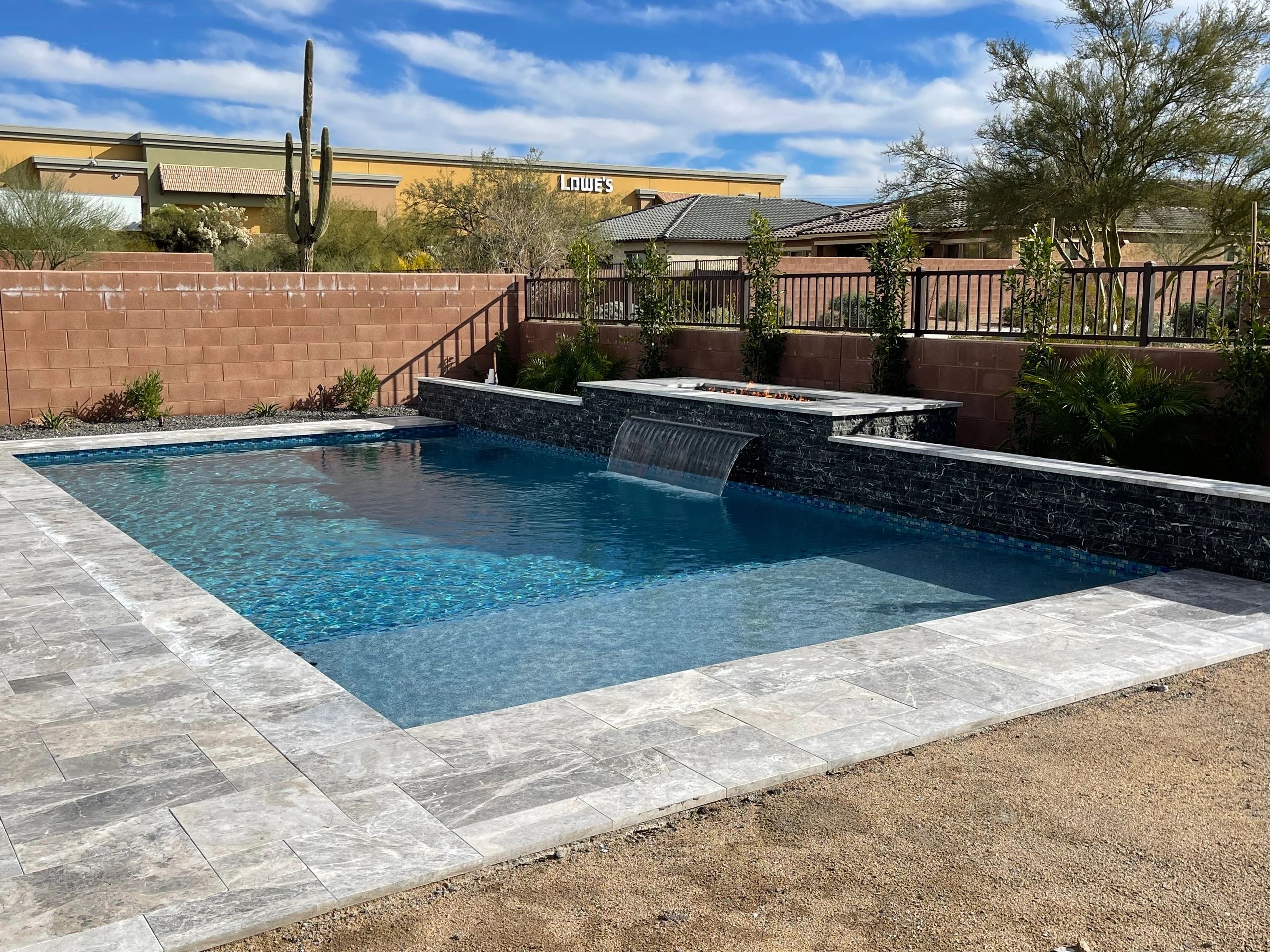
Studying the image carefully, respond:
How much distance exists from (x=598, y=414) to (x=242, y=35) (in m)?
27.0

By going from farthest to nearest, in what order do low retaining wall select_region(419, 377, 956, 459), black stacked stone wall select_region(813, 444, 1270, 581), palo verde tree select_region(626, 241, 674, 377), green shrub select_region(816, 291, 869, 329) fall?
palo verde tree select_region(626, 241, 674, 377) → green shrub select_region(816, 291, 869, 329) → low retaining wall select_region(419, 377, 956, 459) → black stacked stone wall select_region(813, 444, 1270, 581)

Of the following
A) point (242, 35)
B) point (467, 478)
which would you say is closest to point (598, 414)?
point (467, 478)

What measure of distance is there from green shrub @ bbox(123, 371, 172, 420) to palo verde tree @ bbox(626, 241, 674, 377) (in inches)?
280

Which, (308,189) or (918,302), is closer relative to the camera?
(918,302)

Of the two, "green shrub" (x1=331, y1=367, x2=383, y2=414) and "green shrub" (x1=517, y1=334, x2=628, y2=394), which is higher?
"green shrub" (x1=517, y1=334, x2=628, y2=394)

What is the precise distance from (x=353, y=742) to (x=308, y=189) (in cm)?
1880

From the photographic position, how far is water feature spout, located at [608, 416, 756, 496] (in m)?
12.4

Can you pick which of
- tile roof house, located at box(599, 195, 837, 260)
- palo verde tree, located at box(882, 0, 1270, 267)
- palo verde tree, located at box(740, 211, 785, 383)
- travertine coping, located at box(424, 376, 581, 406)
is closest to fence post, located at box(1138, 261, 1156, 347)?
palo verde tree, located at box(740, 211, 785, 383)

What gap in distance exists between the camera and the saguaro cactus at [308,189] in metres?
21.0

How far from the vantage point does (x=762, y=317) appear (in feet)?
49.3

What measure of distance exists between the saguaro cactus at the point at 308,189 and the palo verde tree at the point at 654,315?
717 centimetres

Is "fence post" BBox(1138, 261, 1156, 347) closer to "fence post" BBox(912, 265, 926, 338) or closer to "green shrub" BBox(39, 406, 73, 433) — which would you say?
"fence post" BBox(912, 265, 926, 338)

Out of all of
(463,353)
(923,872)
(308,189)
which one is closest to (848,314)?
(463,353)

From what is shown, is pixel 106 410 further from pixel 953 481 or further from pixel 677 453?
pixel 953 481
